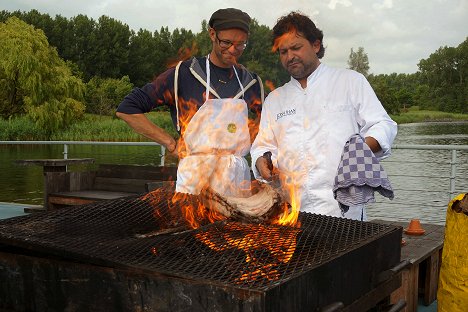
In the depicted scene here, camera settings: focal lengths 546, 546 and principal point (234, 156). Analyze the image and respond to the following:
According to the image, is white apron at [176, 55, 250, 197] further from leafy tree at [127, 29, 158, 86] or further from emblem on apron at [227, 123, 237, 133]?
leafy tree at [127, 29, 158, 86]

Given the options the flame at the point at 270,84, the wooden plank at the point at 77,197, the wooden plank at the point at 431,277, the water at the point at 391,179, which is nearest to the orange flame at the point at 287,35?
the flame at the point at 270,84

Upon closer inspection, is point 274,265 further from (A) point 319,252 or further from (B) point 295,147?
(B) point 295,147

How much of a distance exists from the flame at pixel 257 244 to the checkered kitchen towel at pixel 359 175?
1.33 ft

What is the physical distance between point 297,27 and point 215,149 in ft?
2.67

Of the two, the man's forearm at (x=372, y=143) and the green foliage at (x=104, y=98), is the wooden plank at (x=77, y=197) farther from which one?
the green foliage at (x=104, y=98)

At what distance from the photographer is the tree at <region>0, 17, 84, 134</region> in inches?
1235

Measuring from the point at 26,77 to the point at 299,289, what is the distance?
3322 cm

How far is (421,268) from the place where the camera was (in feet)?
12.7

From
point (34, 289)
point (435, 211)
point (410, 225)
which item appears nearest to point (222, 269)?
point (34, 289)

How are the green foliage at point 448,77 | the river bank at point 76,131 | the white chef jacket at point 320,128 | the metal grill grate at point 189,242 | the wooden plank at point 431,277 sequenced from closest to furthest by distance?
the metal grill grate at point 189,242
the white chef jacket at point 320,128
the wooden plank at point 431,277
the river bank at point 76,131
the green foliage at point 448,77

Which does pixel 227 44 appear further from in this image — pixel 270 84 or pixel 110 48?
pixel 110 48

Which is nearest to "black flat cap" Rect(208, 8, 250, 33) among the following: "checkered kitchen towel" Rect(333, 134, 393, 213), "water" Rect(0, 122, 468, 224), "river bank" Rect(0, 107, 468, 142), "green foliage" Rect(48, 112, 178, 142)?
"checkered kitchen towel" Rect(333, 134, 393, 213)

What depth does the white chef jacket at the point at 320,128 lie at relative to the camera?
2893 mm

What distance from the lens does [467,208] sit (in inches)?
115
